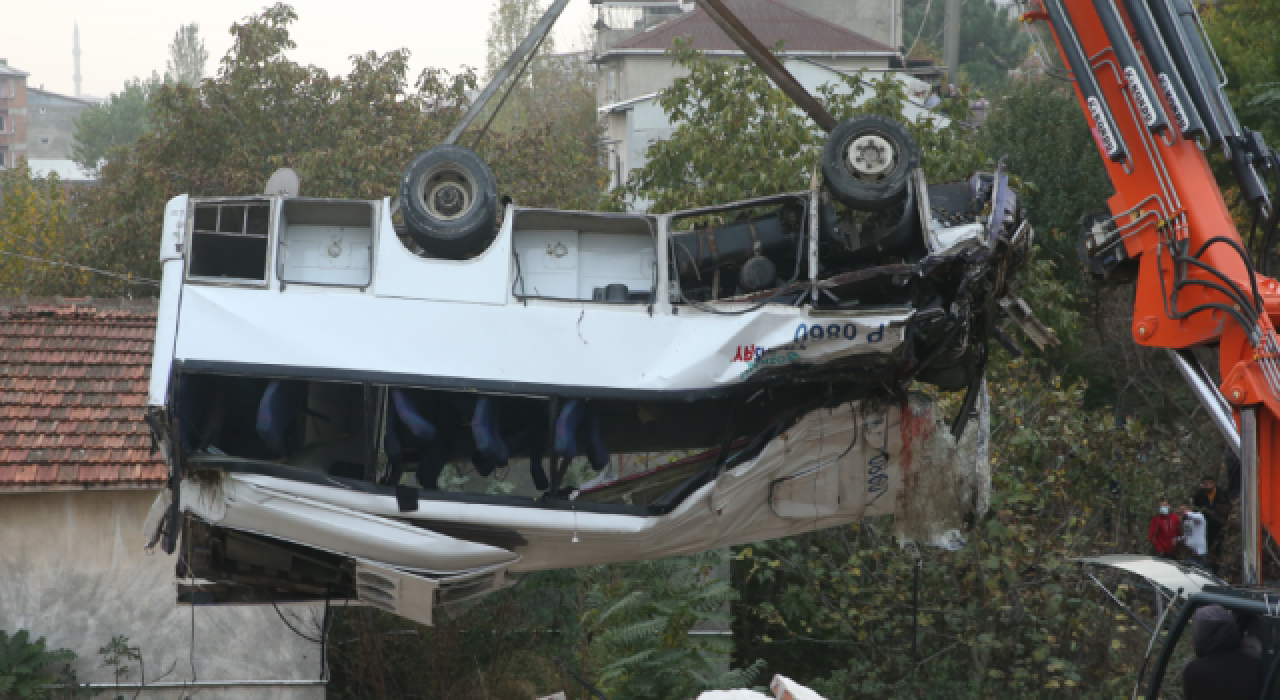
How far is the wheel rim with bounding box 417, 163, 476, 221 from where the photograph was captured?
23.5 feet

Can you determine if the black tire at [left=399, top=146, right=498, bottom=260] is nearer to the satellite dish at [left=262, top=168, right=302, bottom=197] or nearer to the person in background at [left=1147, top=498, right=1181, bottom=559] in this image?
the satellite dish at [left=262, top=168, right=302, bottom=197]

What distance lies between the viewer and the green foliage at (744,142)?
14242mm

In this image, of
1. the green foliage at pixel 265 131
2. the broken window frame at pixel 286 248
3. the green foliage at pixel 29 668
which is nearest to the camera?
the broken window frame at pixel 286 248

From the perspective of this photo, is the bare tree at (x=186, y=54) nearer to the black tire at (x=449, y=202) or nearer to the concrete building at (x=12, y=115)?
the concrete building at (x=12, y=115)

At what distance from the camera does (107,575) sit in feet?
40.2

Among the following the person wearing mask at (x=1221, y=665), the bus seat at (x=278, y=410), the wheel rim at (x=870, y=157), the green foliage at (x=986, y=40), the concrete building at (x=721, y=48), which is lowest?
the person wearing mask at (x=1221, y=665)

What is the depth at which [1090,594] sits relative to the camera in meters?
10.7

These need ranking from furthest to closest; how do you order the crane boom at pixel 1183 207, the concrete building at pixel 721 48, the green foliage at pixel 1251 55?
the concrete building at pixel 721 48 → the green foliage at pixel 1251 55 → the crane boom at pixel 1183 207

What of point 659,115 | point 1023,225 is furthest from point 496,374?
point 659,115

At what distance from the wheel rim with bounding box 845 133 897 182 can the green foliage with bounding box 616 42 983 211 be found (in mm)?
6617

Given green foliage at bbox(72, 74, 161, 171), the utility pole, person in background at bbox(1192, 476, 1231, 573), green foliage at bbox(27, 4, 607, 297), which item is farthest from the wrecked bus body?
green foliage at bbox(72, 74, 161, 171)

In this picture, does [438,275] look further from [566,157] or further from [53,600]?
[566,157]

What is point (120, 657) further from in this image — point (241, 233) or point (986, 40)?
point (986, 40)

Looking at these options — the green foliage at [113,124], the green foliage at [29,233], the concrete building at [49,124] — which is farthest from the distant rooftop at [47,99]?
the green foliage at [29,233]
